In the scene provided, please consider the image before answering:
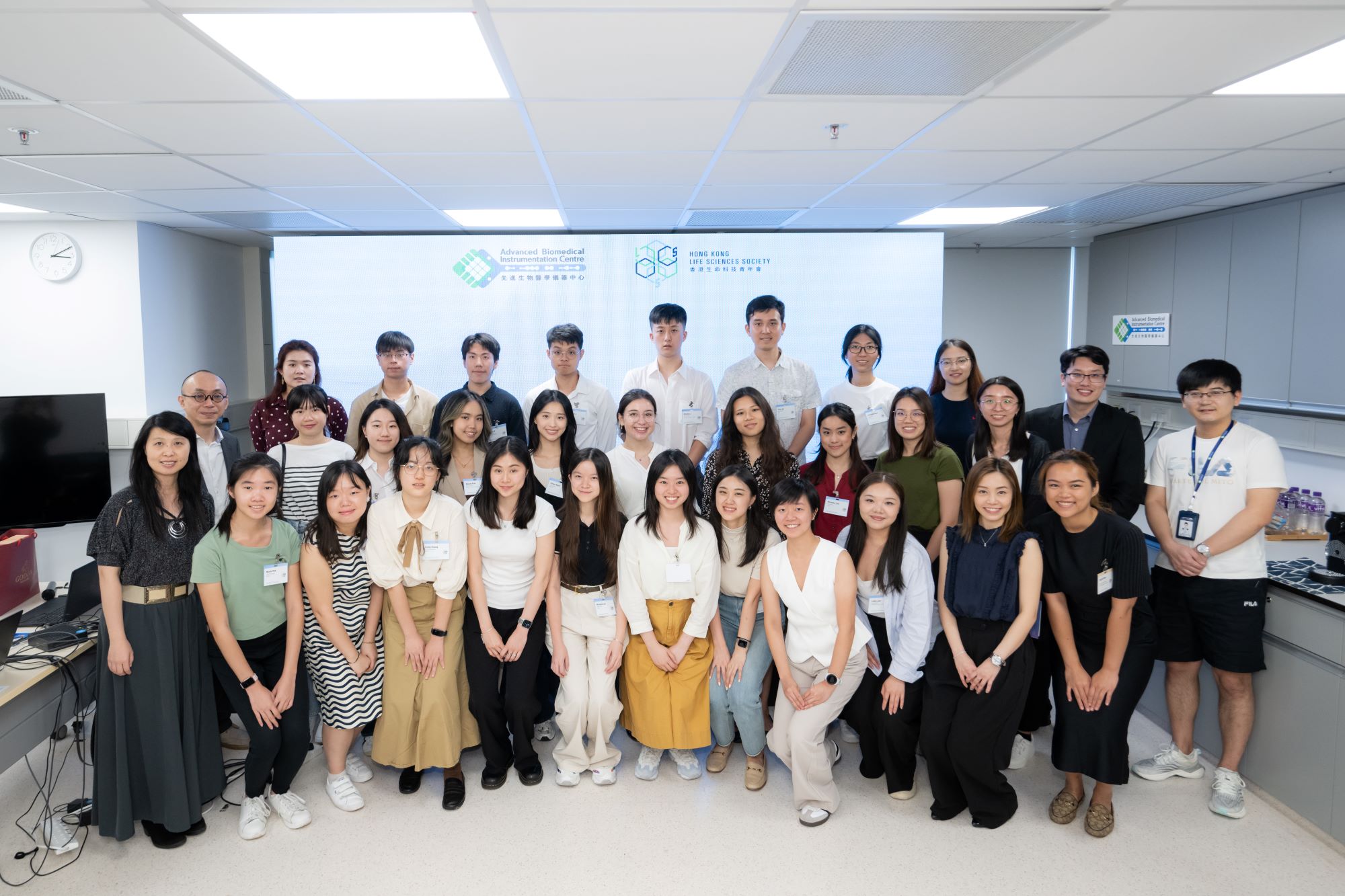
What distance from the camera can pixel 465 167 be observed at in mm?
3670

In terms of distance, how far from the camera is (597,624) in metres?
3.18

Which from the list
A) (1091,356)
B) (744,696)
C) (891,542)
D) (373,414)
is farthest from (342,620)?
(1091,356)

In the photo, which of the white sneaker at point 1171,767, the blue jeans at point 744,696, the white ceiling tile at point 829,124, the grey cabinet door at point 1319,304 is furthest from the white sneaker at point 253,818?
the grey cabinet door at point 1319,304

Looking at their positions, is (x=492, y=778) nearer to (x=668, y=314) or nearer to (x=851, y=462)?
(x=851, y=462)

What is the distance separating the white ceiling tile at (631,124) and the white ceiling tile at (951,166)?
98 cm

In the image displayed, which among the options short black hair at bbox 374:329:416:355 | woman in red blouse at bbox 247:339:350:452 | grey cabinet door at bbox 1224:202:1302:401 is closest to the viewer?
woman in red blouse at bbox 247:339:350:452

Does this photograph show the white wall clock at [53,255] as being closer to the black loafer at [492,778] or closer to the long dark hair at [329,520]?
the long dark hair at [329,520]

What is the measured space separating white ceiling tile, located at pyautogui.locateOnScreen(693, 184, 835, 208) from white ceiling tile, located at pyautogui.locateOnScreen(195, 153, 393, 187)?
1.68 meters

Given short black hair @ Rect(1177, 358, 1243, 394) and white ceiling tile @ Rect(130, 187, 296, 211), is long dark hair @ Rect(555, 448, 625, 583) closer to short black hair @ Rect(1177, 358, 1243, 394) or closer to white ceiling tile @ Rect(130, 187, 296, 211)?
short black hair @ Rect(1177, 358, 1243, 394)

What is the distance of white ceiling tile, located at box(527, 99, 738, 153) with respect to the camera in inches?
109

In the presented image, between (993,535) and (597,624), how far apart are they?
154 cm

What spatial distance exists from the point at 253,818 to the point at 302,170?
276cm

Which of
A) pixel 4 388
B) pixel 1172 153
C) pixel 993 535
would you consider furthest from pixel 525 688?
pixel 4 388

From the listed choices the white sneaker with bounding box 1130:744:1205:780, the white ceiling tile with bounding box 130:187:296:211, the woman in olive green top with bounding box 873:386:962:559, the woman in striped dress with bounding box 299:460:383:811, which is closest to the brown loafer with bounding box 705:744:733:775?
the woman in olive green top with bounding box 873:386:962:559
